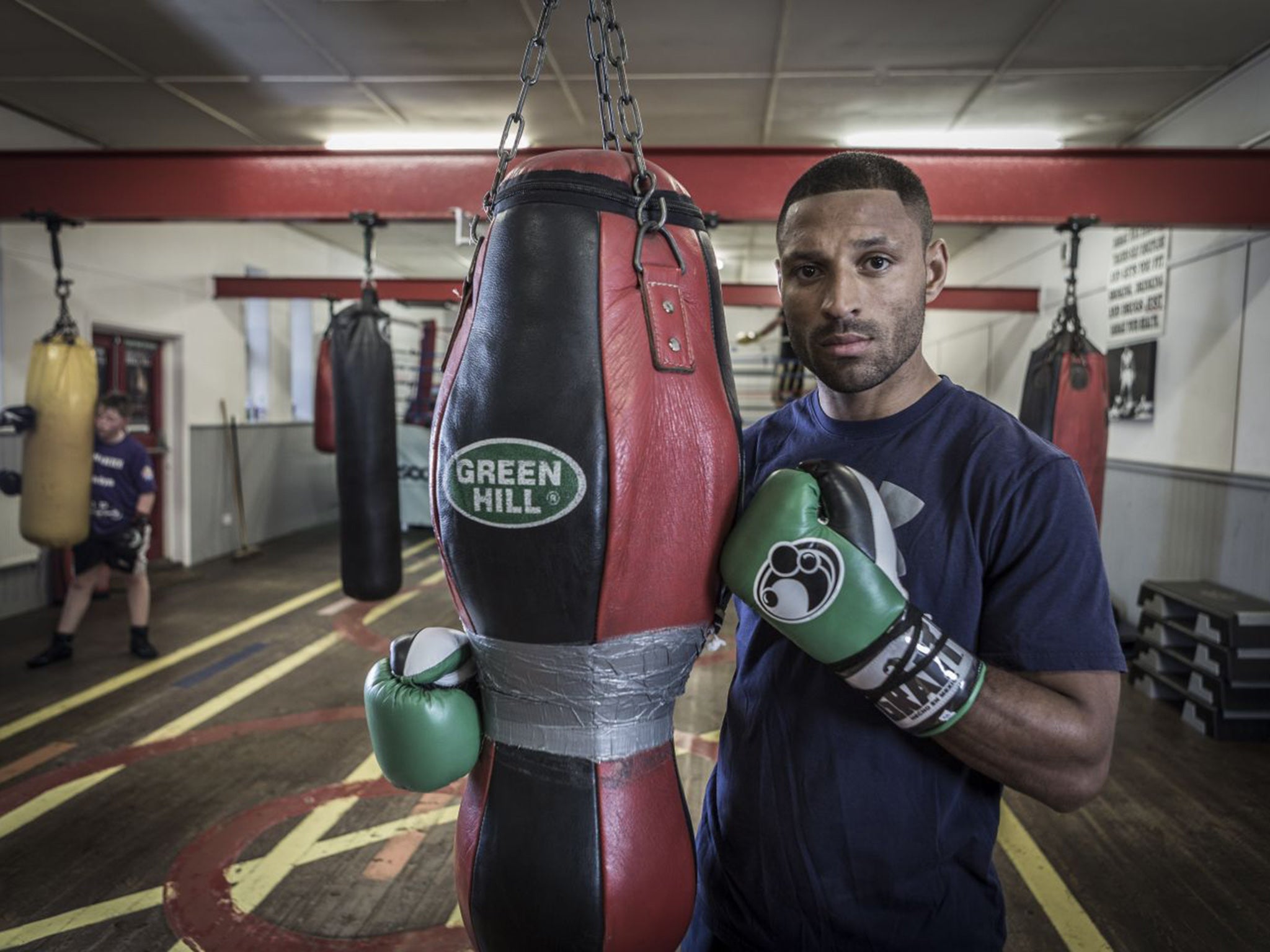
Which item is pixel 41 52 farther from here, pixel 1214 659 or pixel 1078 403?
pixel 1214 659

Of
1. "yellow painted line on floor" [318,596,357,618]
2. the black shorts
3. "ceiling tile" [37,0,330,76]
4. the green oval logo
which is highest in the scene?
"ceiling tile" [37,0,330,76]

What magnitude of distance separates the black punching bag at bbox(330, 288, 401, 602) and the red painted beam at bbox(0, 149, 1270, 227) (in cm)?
61

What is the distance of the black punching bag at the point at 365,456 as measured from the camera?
337cm

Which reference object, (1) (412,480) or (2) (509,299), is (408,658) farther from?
(1) (412,480)

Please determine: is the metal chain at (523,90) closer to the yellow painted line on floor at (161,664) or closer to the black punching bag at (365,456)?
the black punching bag at (365,456)

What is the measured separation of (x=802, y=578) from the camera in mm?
939

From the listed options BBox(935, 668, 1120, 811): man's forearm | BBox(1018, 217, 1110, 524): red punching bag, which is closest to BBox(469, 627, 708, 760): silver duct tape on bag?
BBox(935, 668, 1120, 811): man's forearm

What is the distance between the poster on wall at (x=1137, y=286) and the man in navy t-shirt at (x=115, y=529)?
6308 mm

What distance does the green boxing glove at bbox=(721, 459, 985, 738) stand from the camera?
93cm

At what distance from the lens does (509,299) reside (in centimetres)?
97

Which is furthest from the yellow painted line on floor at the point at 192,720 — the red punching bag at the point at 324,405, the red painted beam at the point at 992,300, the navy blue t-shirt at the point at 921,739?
the red painted beam at the point at 992,300

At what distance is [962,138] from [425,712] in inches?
248

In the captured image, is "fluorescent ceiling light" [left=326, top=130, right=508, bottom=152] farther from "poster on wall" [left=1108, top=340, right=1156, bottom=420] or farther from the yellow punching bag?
"poster on wall" [left=1108, top=340, right=1156, bottom=420]

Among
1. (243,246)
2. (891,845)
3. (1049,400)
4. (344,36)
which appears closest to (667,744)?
(891,845)
